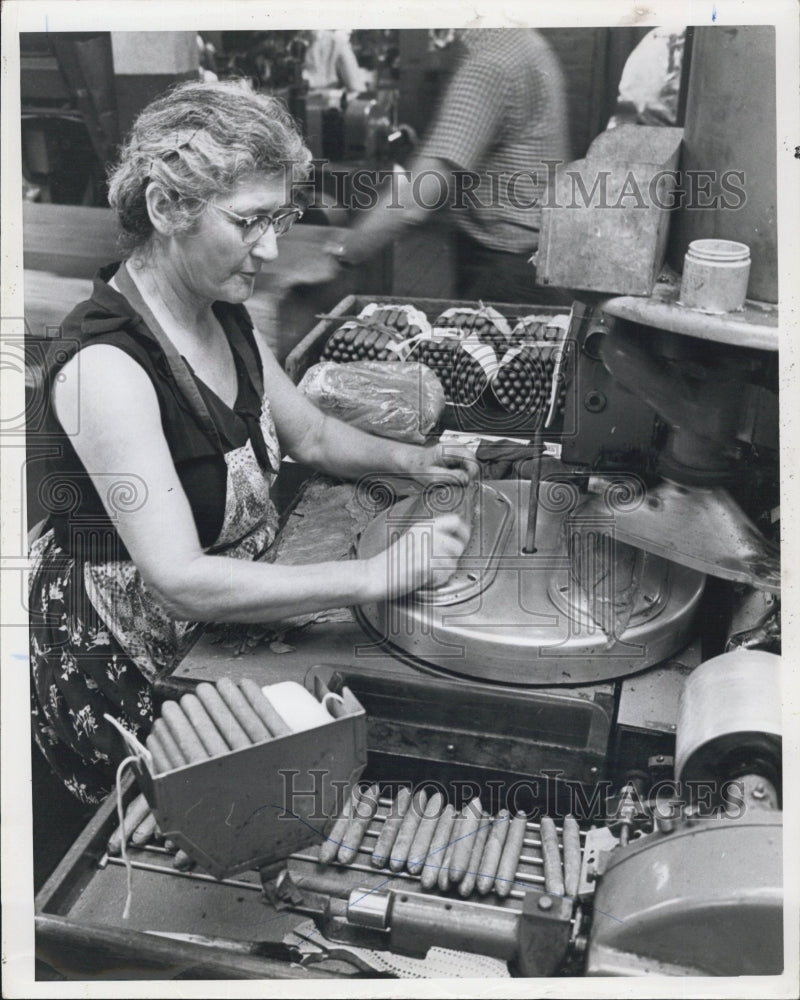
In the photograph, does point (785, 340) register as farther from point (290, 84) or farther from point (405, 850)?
point (290, 84)

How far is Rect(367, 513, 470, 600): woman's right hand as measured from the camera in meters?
1.52

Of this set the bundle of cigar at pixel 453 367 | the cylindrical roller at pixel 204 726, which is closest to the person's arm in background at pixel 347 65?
the bundle of cigar at pixel 453 367

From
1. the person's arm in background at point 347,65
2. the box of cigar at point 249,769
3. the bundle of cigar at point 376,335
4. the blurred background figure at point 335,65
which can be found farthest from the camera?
the person's arm in background at point 347,65

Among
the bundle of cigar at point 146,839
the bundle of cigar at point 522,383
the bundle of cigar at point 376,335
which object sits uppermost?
the bundle of cigar at point 376,335

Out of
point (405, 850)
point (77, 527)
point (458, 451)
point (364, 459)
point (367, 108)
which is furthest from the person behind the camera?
point (367, 108)

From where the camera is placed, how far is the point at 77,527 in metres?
1.71

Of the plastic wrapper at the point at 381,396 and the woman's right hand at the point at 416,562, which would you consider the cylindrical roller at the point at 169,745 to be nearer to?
the woman's right hand at the point at 416,562

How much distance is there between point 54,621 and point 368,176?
1.81 m

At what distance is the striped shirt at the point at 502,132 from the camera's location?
9.10ft

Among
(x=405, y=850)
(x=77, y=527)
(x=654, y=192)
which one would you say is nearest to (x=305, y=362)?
(x=77, y=527)

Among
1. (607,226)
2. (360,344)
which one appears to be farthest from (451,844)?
(360,344)

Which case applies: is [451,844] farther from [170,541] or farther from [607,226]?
[607,226]

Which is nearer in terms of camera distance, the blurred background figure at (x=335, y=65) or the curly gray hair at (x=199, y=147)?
the curly gray hair at (x=199, y=147)

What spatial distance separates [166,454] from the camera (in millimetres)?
1553
